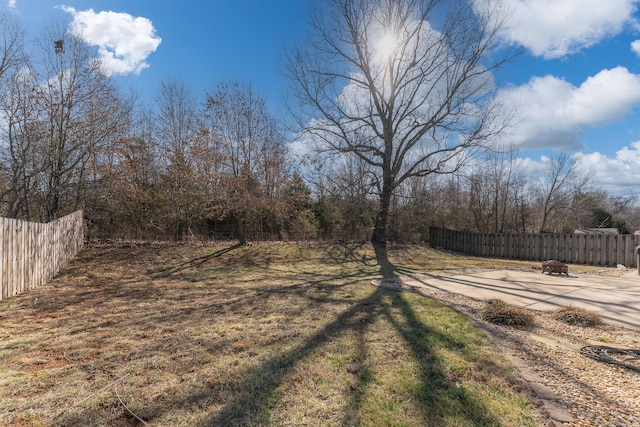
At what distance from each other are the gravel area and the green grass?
0.22 m

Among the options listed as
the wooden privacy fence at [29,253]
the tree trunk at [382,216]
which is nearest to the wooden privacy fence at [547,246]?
the tree trunk at [382,216]

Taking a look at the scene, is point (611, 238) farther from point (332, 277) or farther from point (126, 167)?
point (126, 167)

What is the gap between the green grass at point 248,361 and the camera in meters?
2.21

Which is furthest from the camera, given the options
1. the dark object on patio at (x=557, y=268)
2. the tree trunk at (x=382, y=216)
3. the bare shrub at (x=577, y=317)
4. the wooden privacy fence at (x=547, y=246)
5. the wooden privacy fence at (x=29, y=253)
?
the tree trunk at (x=382, y=216)

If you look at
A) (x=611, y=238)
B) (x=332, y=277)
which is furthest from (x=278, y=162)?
(x=611, y=238)

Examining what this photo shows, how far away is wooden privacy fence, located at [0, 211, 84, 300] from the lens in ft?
17.8

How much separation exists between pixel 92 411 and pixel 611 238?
16495mm

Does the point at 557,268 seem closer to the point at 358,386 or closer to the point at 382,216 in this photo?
the point at 382,216

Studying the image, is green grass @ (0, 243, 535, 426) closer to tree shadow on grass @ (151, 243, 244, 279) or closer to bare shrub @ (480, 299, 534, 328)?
bare shrub @ (480, 299, 534, 328)

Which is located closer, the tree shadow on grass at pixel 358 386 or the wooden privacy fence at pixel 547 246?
the tree shadow on grass at pixel 358 386

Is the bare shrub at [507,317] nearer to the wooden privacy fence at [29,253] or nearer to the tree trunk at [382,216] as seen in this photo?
the wooden privacy fence at [29,253]

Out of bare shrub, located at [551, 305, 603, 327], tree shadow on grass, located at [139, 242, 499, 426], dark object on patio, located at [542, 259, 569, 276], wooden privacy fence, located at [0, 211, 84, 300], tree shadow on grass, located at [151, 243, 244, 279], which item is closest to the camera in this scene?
tree shadow on grass, located at [139, 242, 499, 426]

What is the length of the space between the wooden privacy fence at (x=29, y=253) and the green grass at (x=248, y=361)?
0.41m

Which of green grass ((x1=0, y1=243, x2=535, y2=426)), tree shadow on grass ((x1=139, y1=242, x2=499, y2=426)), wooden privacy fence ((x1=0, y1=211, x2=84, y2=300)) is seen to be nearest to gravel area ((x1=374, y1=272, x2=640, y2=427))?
green grass ((x1=0, y1=243, x2=535, y2=426))
